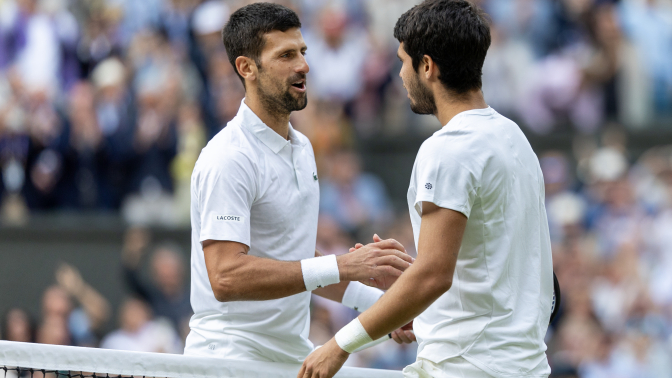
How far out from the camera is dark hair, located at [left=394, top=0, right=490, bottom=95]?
2.66 metres

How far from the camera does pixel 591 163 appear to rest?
837 centimetres

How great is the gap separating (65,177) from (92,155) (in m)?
0.44

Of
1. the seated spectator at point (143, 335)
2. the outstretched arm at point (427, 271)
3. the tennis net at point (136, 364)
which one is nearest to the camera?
the outstretched arm at point (427, 271)

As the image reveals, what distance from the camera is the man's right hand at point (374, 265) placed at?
9.80 feet

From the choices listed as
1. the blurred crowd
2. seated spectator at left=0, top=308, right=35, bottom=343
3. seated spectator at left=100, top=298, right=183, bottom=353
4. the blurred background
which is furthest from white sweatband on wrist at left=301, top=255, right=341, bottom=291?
the blurred crowd

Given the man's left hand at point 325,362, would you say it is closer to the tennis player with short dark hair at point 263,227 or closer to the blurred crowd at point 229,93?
the tennis player with short dark hair at point 263,227

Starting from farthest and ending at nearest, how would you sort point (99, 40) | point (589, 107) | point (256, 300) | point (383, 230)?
point (99, 40), point (589, 107), point (383, 230), point (256, 300)

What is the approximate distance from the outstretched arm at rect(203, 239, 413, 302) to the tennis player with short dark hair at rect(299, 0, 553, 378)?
0.28 meters

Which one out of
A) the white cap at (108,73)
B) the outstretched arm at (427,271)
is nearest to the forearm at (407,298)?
the outstretched arm at (427,271)

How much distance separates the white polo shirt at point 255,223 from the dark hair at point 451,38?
2.63 ft

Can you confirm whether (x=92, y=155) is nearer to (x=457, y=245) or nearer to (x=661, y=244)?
(x=661, y=244)

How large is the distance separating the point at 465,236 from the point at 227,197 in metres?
0.89

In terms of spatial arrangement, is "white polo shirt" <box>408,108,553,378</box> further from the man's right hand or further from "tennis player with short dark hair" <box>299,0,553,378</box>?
the man's right hand

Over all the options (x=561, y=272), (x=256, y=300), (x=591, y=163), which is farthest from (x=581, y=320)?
(x=256, y=300)
